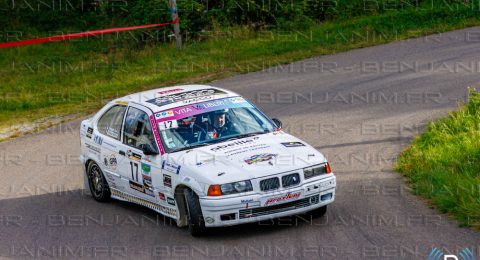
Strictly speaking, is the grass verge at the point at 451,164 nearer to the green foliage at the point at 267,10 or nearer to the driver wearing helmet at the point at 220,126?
the driver wearing helmet at the point at 220,126

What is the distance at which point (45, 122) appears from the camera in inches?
762

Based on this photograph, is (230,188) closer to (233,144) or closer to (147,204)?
(233,144)

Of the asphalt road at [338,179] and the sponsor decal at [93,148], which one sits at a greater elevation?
the sponsor decal at [93,148]

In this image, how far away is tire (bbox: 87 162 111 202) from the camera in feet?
A: 40.8

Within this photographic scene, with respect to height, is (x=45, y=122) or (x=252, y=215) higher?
(x=252, y=215)

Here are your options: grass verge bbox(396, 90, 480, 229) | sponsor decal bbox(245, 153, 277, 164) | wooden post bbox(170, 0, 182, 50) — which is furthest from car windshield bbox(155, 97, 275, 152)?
wooden post bbox(170, 0, 182, 50)

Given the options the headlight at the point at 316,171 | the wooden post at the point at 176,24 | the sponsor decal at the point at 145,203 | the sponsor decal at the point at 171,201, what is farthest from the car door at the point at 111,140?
the wooden post at the point at 176,24

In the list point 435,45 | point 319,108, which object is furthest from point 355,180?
point 435,45

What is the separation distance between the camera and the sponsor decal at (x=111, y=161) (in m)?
12.0

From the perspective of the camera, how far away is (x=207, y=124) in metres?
11.3

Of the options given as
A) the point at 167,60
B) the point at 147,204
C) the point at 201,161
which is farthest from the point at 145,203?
the point at 167,60

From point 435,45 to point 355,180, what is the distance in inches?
453

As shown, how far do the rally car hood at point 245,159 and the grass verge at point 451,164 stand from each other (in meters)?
1.63

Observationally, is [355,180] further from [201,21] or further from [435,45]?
[201,21]
